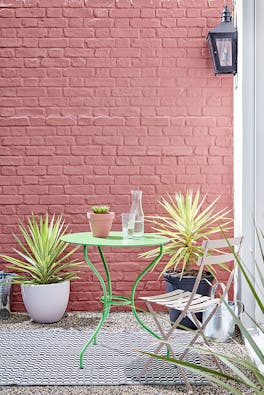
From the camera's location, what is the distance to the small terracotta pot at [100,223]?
3.51 m

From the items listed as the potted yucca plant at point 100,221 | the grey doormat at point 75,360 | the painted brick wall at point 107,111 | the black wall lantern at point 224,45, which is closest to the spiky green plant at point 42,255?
the painted brick wall at point 107,111

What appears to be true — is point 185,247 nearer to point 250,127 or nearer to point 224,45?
point 250,127

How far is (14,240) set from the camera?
477cm

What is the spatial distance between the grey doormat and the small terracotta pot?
74 cm

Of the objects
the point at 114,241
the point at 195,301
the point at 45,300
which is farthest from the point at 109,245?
the point at 45,300

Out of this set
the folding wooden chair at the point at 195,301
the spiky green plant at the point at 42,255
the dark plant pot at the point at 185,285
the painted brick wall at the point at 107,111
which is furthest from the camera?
the painted brick wall at the point at 107,111

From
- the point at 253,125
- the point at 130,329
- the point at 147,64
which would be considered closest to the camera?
the point at 253,125

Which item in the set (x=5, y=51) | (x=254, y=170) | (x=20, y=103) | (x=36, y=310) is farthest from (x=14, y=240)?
(x=254, y=170)

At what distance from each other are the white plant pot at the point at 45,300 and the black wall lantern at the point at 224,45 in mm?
2034

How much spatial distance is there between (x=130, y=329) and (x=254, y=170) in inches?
57.1

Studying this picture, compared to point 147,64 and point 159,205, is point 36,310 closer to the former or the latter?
point 159,205

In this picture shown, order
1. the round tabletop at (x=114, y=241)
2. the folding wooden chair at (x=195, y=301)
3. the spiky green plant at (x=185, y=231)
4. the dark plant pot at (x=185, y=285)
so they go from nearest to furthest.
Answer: the folding wooden chair at (x=195, y=301) → the round tabletop at (x=114, y=241) → the dark plant pot at (x=185, y=285) → the spiky green plant at (x=185, y=231)

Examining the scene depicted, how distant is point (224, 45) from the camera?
429cm

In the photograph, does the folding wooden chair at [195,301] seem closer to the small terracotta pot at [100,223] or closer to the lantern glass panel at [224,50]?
the small terracotta pot at [100,223]
